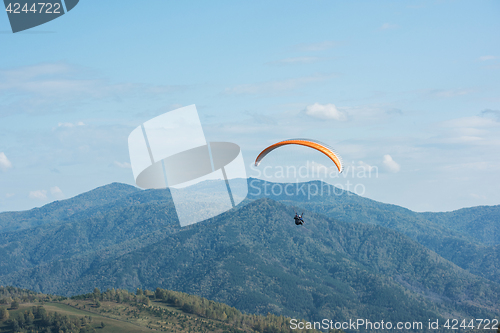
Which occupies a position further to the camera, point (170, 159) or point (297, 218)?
point (297, 218)

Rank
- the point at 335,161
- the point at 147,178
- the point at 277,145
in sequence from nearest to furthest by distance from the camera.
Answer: the point at 147,178, the point at 335,161, the point at 277,145

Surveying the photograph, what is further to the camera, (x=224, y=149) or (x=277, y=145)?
(x=277, y=145)

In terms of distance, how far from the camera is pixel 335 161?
6319 cm

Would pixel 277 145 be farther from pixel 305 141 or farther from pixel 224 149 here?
pixel 224 149

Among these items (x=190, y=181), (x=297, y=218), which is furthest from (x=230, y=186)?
(x=297, y=218)

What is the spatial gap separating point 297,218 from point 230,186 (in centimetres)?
1250

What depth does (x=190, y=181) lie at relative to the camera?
169 feet

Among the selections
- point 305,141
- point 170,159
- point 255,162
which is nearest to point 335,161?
point 305,141

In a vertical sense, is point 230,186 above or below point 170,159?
below

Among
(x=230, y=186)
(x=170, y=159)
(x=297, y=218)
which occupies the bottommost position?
(x=297, y=218)

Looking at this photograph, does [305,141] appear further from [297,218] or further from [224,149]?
[224,149]

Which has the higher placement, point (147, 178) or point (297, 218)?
point (147, 178)

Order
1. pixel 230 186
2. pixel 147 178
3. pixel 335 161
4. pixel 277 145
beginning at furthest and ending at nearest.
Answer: pixel 277 145, pixel 335 161, pixel 230 186, pixel 147 178

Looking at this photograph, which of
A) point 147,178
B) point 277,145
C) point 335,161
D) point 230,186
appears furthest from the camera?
point 277,145
